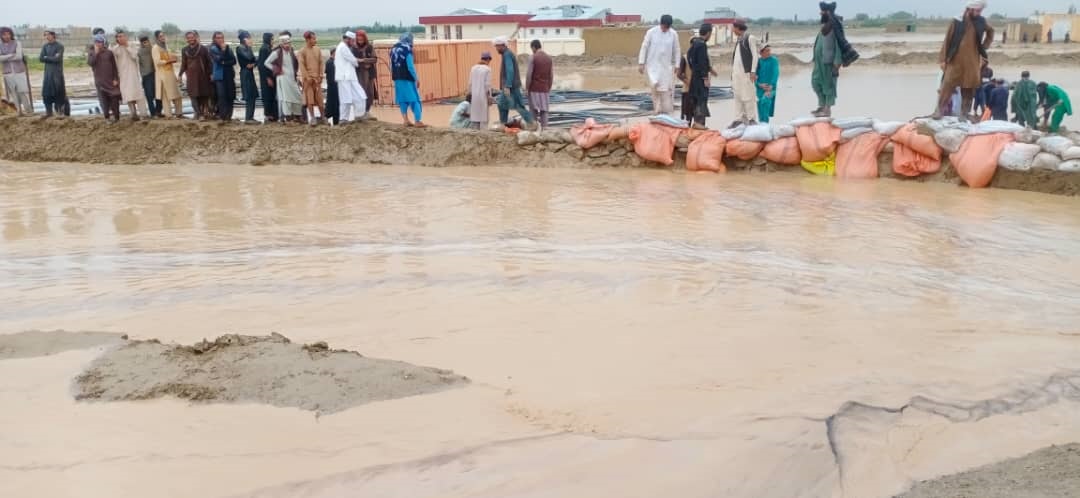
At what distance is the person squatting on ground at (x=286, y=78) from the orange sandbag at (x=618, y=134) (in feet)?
11.5

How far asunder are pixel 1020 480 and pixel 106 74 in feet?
35.3

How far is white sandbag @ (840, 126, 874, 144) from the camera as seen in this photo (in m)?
8.62

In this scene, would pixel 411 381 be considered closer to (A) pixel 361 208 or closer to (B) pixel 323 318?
(B) pixel 323 318

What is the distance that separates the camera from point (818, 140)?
342 inches

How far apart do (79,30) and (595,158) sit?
6124cm

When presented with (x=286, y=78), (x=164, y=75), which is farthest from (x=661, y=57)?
(x=164, y=75)

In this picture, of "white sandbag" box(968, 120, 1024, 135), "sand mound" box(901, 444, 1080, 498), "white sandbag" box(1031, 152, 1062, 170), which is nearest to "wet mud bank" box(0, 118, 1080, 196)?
"white sandbag" box(968, 120, 1024, 135)

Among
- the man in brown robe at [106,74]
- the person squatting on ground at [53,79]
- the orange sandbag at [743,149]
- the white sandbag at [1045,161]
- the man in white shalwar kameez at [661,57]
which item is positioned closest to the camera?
the white sandbag at [1045,161]

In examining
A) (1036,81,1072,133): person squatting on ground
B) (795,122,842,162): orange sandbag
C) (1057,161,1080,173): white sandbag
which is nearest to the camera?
(1057,161,1080,173): white sandbag

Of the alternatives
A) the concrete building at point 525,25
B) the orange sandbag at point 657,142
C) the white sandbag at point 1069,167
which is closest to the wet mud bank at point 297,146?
the orange sandbag at point 657,142

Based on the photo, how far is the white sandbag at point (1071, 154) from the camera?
7.62 meters

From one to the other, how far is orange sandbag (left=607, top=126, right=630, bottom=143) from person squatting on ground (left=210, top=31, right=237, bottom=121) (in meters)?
4.42

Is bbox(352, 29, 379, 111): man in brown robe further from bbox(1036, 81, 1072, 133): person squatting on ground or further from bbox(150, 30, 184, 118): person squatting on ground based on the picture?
bbox(1036, 81, 1072, 133): person squatting on ground

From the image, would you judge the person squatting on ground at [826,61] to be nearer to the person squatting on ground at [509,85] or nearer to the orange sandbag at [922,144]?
the orange sandbag at [922,144]
